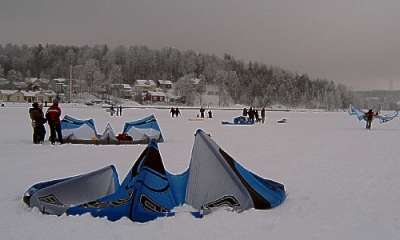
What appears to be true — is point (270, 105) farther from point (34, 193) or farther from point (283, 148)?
point (34, 193)

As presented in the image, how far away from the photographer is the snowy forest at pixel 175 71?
14700 cm

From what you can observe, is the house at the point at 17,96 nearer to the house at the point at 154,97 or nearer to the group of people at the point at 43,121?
the house at the point at 154,97

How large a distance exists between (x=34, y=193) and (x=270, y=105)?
465 feet

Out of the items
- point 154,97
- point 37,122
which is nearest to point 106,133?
point 37,122

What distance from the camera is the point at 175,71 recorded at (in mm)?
165750

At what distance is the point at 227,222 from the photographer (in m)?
5.13

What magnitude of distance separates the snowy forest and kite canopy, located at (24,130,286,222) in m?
127

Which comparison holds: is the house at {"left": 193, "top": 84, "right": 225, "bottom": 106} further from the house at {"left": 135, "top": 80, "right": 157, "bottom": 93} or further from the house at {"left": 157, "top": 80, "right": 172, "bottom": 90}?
the house at {"left": 135, "top": 80, "right": 157, "bottom": 93}

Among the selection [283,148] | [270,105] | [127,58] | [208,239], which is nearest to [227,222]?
[208,239]

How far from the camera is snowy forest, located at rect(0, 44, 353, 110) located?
482ft

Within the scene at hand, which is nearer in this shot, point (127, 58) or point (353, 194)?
point (353, 194)

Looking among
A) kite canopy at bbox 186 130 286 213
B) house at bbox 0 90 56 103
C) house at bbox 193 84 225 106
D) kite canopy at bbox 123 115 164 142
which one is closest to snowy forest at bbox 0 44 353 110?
house at bbox 193 84 225 106

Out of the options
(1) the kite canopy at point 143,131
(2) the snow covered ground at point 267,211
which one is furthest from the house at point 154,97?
(2) the snow covered ground at point 267,211

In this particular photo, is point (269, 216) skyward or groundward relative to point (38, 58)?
groundward
